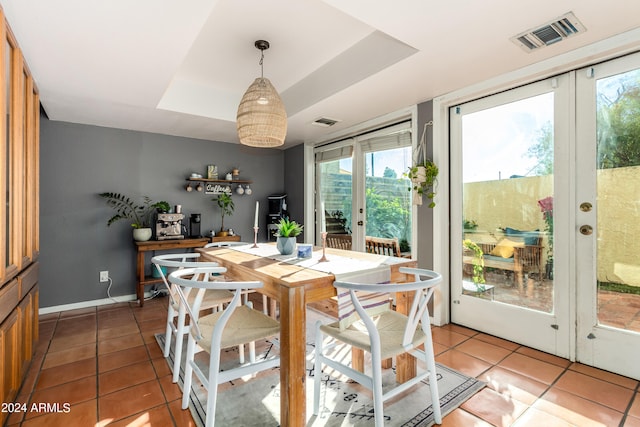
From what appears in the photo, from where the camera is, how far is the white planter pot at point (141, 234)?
3764mm

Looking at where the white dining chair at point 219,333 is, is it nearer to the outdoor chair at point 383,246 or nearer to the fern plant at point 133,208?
the outdoor chair at point 383,246

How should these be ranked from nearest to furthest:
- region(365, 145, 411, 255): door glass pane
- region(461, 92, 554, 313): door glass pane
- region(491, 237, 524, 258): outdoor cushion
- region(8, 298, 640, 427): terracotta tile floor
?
1. region(8, 298, 640, 427): terracotta tile floor
2. region(461, 92, 554, 313): door glass pane
3. region(491, 237, 524, 258): outdoor cushion
4. region(365, 145, 411, 255): door glass pane

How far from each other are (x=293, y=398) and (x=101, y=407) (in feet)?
3.86

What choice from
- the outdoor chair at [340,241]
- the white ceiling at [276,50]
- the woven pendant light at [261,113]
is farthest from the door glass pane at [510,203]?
the woven pendant light at [261,113]

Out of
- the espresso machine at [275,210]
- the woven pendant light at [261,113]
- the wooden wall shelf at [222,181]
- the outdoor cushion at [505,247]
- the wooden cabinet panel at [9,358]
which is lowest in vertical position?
the wooden cabinet panel at [9,358]

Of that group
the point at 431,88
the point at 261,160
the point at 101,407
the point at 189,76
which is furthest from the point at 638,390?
the point at 261,160

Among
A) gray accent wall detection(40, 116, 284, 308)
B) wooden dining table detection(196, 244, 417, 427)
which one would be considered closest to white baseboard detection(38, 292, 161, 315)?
gray accent wall detection(40, 116, 284, 308)

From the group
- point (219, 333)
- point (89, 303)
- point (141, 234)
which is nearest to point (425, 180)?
point (219, 333)

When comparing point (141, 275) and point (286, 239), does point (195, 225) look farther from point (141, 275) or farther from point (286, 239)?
point (286, 239)

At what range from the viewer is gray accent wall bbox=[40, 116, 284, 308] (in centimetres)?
357

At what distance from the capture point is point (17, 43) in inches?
77.4

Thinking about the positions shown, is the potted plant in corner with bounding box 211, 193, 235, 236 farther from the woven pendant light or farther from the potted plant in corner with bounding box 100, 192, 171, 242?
the woven pendant light

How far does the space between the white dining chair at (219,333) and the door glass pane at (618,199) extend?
222cm

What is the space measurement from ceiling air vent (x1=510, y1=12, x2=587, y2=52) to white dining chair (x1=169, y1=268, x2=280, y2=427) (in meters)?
2.15
